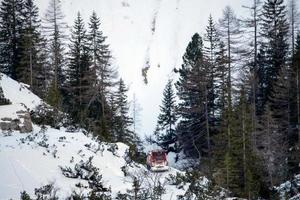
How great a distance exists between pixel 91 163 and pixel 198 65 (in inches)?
917

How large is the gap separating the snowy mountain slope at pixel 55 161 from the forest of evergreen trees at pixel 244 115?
712cm

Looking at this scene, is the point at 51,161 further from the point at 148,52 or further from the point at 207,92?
the point at 148,52

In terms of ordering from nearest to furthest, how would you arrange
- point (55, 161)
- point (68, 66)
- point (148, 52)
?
point (55, 161), point (68, 66), point (148, 52)

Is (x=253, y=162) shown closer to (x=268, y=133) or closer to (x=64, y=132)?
(x=268, y=133)

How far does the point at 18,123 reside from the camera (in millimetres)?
20719

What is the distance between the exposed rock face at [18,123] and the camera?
2034cm

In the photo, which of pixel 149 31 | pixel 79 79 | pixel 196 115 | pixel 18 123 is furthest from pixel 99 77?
pixel 18 123

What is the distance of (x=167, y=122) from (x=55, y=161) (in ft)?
108

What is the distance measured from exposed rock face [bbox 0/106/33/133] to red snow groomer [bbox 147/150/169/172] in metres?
8.70

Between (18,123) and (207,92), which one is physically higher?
(207,92)

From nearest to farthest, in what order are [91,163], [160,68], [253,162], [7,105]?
[91,163]
[7,105]
[253,162]
[160,68]

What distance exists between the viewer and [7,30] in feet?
151

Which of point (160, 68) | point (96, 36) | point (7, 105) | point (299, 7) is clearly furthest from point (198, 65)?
point (299, 7)

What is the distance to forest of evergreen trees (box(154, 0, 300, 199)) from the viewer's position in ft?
97.3
